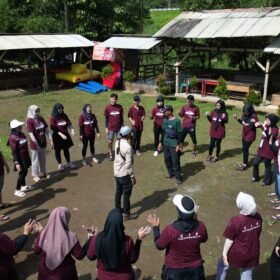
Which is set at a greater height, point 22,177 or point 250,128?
point 250,128

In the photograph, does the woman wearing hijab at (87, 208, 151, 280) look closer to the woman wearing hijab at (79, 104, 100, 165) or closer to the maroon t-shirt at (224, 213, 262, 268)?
the maroon t-shirt at (224, 213, 262, 268)

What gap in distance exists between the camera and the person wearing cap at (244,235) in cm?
439

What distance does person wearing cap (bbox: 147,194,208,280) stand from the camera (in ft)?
12.9

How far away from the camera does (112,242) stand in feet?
11.9

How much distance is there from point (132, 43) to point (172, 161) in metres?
12.5

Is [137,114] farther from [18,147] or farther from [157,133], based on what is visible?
[18,147]

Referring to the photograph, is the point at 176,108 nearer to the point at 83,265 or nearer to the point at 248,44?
the point at 248,44

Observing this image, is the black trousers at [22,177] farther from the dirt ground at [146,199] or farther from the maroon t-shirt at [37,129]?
the maroon t-shirt at [37,129]

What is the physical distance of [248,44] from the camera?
62.5 ft

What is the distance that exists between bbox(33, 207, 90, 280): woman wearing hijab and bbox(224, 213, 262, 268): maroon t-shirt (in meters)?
1.78

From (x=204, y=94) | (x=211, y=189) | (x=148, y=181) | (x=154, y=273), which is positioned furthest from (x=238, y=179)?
(x=204, y=94)

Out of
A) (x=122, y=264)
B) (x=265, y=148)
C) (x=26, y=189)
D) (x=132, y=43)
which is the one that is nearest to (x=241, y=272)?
(x=122, y=264)

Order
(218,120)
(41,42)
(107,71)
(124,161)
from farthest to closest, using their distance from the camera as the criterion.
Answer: (107,71), (41,42), (218,120), (124,161)

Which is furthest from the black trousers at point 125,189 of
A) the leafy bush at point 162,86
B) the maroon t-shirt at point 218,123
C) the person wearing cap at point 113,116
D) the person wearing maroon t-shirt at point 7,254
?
the leafy bush at point 162,86
